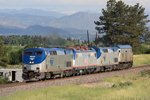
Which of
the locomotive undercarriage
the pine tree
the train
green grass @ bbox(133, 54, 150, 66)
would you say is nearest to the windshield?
the train

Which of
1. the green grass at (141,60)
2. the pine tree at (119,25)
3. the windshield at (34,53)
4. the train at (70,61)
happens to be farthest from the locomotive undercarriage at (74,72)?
the pine tree at (119,25)

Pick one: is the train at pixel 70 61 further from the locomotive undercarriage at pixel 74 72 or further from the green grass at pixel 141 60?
the green grass at pixel 141 60

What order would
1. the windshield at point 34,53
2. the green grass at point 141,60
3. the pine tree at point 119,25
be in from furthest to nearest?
the pine tree at point 119,25 → the green grass at point 141,60 → the windshield at point 34,53

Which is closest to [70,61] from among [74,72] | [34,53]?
[74,72]

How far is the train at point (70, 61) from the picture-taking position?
134ft

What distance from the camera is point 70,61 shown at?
155ft

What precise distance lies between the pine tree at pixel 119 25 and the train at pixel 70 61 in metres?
41.2

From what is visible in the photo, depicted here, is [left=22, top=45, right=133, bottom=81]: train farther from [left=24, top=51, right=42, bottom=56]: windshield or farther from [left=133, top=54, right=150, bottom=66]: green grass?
[left=133, top=54, right=150, bottom=66]: green grass

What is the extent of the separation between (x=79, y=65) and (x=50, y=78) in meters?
6.90

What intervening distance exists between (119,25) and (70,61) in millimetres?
64482

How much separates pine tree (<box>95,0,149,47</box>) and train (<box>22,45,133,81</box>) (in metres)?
41.2

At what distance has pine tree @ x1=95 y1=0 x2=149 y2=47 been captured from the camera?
352 ft

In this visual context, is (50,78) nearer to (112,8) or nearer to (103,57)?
(103,57)

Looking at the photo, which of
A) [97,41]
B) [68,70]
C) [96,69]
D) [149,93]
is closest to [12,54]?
[97,41]
